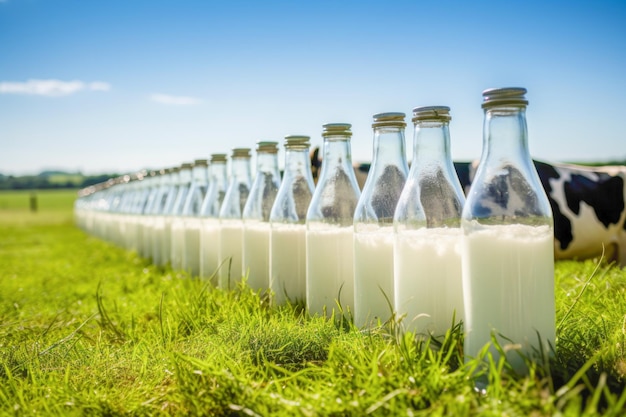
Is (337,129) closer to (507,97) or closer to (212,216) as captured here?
(507,97)

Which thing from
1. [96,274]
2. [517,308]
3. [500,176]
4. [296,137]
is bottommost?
[96,274]

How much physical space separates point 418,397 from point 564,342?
611 millimetres

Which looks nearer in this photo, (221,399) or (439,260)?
(221,399)

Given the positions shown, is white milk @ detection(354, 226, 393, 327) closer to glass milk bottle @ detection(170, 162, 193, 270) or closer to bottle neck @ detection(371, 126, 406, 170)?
bottle neck @ detection(371, 126, 406, 170)

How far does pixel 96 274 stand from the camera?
4.76 metres

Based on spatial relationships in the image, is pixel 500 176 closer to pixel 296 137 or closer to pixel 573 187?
pixel 296 137

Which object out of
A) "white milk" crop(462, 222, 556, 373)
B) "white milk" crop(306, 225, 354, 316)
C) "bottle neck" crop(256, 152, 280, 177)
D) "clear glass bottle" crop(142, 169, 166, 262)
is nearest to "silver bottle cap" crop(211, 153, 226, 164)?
"bottle neck" crop(256, 152, 280, 177)

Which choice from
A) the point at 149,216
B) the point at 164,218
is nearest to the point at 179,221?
the point at 164,218

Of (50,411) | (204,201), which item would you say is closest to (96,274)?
(204,201)

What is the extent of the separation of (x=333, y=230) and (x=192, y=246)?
6.22 feet

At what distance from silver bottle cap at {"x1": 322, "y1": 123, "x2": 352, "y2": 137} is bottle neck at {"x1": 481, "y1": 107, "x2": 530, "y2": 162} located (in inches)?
27.1

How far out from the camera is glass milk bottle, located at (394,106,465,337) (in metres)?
1.66

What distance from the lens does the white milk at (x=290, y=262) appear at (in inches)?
94.0

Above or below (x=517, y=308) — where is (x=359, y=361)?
below
